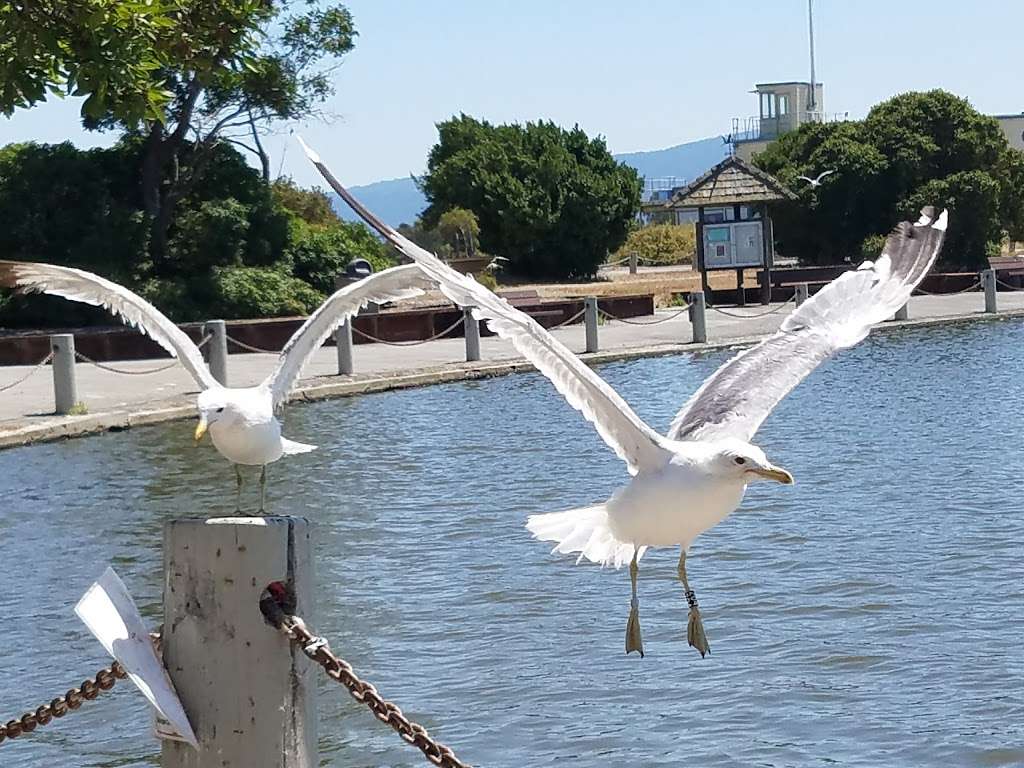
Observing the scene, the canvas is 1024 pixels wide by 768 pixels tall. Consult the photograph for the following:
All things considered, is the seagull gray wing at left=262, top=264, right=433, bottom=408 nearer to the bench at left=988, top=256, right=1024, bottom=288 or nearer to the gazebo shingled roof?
the gazebo shingled roof

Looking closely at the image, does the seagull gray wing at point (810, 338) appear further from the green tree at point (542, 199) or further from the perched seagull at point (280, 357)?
the green tree at point (542, 199)

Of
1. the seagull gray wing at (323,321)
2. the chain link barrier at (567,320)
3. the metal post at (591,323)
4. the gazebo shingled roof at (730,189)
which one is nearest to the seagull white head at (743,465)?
the seagull gray wing at (323,321)

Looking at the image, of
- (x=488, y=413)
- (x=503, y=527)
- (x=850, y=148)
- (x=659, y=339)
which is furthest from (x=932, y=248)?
(x=850, y=148)

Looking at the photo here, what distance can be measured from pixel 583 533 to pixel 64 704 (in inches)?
105

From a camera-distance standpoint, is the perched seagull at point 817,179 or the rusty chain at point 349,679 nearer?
the rusty chain at point 349,679

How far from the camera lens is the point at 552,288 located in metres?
37.5

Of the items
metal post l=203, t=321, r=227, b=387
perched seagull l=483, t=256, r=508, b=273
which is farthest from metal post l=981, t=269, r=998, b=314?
metal post l=203, t=321, r=227, b=387

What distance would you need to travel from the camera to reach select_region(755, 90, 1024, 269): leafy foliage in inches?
1464

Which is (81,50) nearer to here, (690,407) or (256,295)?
(690,407)

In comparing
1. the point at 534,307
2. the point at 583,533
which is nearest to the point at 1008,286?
the point at 534,307

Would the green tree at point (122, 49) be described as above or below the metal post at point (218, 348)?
above

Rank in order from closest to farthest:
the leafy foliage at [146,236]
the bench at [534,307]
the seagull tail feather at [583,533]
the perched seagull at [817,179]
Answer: the seagull tail feather at [583,533] → the leafy foliage at [146,236] → the bench at [534,307] → the perched seagull at [817,179]

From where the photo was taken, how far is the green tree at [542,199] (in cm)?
4131

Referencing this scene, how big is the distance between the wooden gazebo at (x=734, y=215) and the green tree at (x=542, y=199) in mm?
8783
